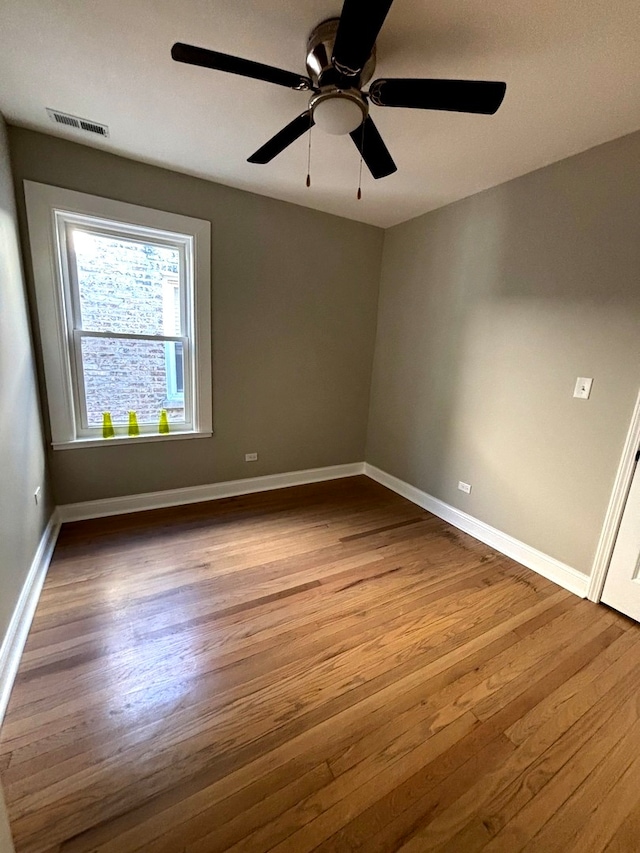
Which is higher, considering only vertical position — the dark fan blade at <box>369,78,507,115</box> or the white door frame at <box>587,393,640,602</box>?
the dark fan blade at <box>369,78,507,115</box>

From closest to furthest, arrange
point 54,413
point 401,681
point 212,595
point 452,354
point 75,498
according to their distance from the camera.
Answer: point 401,681 → point 212,595 → point 54,413 → point 75,498 → point 452,354

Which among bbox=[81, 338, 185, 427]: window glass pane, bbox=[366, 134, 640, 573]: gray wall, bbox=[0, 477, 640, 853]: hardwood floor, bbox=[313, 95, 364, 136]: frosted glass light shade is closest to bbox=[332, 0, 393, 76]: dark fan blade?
bbox=[313, 95, 364, 136]: frosted glass light shade

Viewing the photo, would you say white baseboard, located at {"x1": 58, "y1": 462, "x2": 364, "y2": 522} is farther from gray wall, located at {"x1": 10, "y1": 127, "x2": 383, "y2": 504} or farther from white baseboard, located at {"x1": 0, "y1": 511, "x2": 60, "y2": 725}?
white baseboard, located at {"x1": 0, "y1": 511, "x2": 60, "y2": 725}

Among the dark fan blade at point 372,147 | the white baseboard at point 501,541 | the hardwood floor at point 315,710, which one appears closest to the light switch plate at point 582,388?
the white baseboard at point 501,541

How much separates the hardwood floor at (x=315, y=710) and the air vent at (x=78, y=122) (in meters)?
2.55

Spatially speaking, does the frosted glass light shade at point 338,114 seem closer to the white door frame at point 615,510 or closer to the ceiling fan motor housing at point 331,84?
the ceiling fan motor housing at point 331,84

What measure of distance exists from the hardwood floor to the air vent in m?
2.55

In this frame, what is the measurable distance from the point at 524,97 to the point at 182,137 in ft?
5.98

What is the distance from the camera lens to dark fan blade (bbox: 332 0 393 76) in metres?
0.96

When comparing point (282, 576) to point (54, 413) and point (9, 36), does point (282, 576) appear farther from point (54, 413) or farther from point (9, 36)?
point (9, 36)

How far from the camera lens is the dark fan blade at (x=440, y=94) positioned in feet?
4.01

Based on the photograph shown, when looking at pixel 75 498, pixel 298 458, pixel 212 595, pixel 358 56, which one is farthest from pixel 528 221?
pixel 75 498

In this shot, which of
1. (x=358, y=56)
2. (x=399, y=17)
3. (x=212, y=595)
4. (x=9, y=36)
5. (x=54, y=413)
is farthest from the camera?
(x=54, y=413)

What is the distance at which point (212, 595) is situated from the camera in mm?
2004
